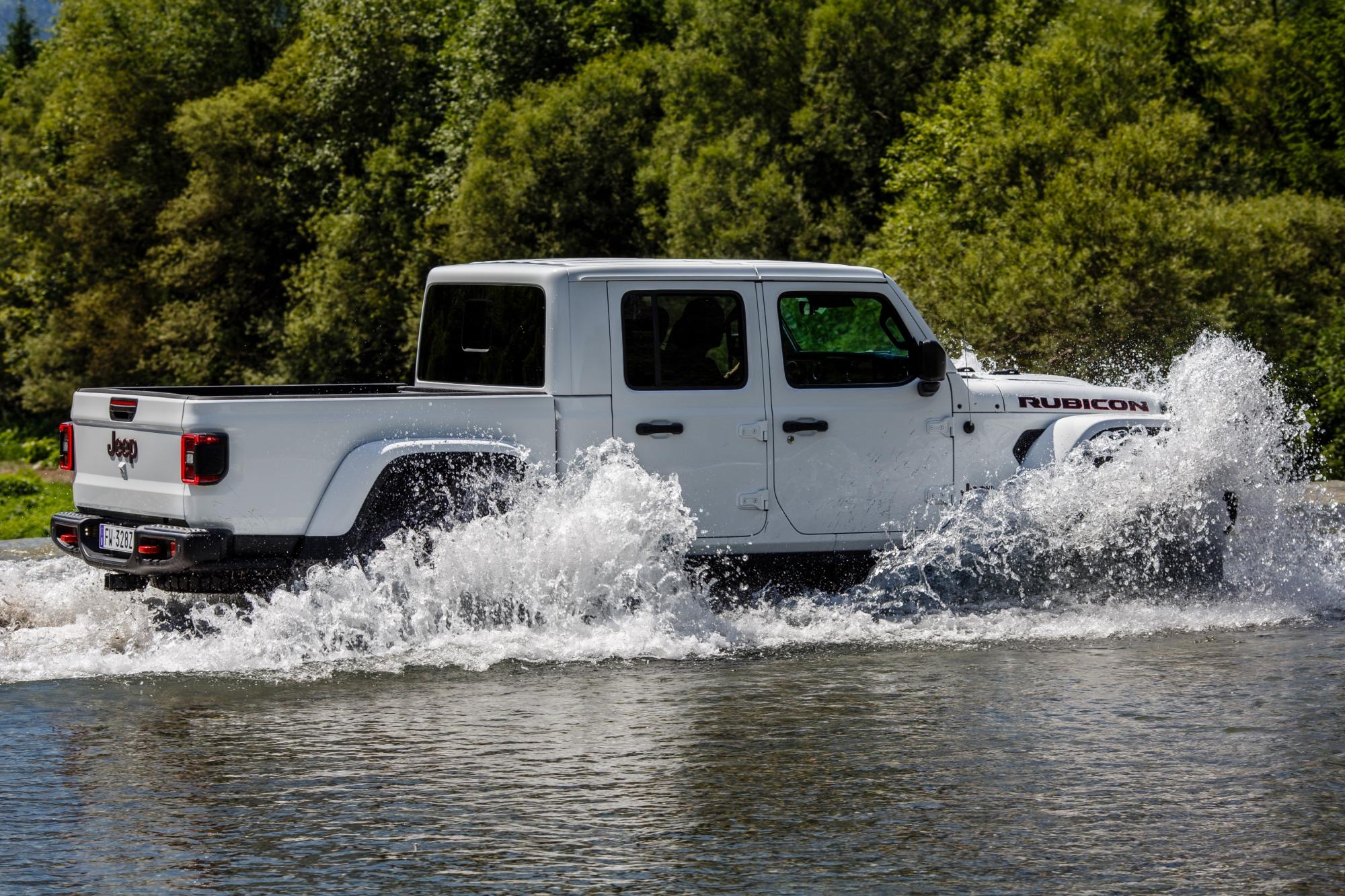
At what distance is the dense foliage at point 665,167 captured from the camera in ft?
91.6

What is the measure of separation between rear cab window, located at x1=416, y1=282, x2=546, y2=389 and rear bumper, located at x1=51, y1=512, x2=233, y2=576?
1.93 m

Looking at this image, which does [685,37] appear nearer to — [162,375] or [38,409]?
[162,375]

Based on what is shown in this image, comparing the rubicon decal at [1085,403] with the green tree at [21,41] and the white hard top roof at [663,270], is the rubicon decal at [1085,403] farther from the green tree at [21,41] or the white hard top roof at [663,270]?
the green tree at [21,41]

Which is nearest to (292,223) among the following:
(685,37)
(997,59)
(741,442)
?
(685,37)

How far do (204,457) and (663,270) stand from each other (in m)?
2.67

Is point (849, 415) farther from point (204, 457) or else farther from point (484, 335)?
point (204, 457)

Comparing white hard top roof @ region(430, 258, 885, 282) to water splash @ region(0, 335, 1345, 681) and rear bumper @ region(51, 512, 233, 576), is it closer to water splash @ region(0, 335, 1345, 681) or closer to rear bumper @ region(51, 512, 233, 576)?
water splash @ region(0, 335, 1345, 681)

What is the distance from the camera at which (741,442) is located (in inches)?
376

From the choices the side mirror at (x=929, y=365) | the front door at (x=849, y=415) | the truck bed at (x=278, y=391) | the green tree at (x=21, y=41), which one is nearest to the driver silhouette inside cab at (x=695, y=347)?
the front door at (x=849, y=415)

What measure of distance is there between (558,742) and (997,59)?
29174mm

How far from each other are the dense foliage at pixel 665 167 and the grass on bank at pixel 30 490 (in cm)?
419

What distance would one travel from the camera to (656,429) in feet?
30.8

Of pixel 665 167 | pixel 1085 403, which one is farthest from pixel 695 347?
pixel 665 167

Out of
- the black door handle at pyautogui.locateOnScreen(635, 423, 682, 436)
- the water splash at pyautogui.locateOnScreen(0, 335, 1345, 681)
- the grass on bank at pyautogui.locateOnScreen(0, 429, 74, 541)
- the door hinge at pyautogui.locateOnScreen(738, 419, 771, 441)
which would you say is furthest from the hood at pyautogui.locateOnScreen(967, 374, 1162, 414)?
the grass on bank at pyautogui.locateOnScreen(0, 429, 74, 541)
